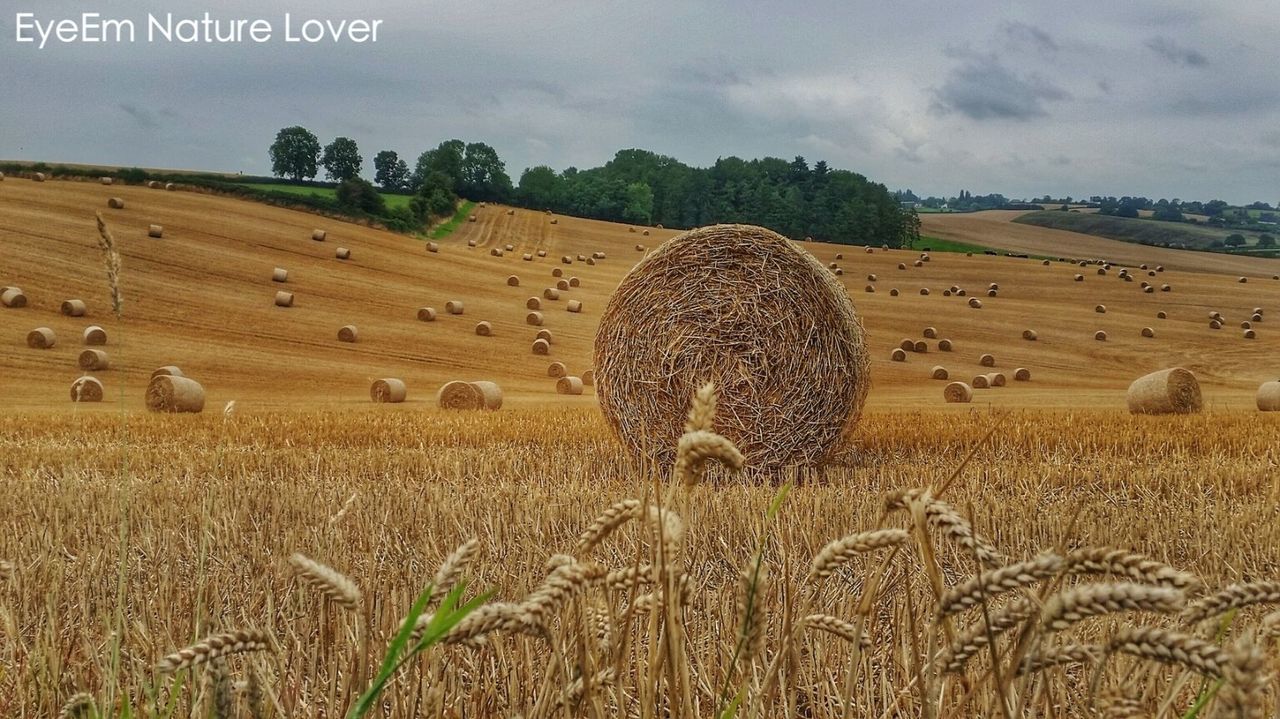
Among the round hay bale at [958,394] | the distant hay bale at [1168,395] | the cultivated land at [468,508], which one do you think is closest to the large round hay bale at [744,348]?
the cultivated land at [468,508]

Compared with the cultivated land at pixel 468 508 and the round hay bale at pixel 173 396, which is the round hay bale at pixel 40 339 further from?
the round hay bale at pixel 173 396

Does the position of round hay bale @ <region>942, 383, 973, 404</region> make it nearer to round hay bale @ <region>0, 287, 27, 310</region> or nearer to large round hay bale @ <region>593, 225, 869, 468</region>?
large round hay bale @ <region>593, 225, 869, 468</region>

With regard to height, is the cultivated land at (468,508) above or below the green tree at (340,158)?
below

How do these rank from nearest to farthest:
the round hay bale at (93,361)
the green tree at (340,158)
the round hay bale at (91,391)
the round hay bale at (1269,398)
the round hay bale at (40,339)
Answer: the round hay bale at (91,391) → the round hay bale at (1269,398) → the round hay bale at (93,361) → the round hay bale at (40,339) → the green tree at (340,158)

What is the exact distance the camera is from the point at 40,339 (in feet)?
72.7

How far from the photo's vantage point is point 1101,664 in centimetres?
119

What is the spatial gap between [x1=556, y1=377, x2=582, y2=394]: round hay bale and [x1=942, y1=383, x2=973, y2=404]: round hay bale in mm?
8159

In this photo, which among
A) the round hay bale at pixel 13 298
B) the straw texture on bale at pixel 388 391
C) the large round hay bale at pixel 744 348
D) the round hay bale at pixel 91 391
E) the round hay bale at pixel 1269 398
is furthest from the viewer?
the round hay bale at pixel 13 298

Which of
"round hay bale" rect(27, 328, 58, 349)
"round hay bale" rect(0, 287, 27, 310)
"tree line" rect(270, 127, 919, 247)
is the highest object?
"tree line" rect(270, 127, 919, 247)

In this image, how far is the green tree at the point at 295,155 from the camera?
175 feet

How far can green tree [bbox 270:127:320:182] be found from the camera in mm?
53469

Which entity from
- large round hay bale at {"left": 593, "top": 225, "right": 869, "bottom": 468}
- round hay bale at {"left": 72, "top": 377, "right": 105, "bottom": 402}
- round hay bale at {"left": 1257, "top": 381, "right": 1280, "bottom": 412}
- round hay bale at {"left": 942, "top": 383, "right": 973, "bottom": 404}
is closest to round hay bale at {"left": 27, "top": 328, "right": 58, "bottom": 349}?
round hay bale at {"left": 72, "top": 377, "right": 105, "bottom": 402}

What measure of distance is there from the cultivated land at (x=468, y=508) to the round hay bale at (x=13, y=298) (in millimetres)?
865

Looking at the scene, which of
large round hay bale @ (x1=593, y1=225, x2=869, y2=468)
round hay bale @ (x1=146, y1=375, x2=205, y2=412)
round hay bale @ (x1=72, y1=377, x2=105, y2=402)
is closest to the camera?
large round hay bale @ (x1=593, y1=225, x2=869, y2=468)
